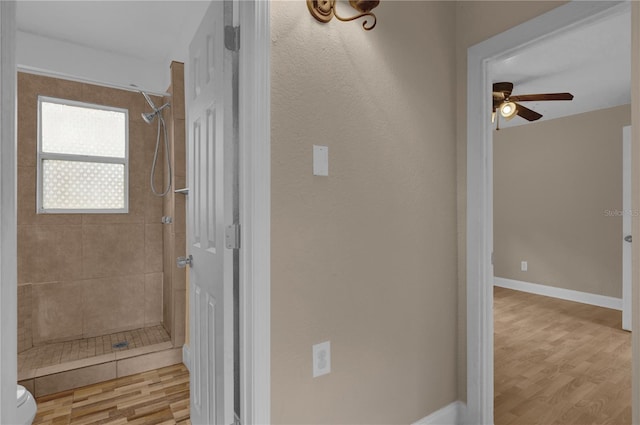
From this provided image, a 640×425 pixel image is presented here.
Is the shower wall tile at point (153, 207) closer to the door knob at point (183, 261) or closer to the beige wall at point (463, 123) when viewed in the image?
the door knob at point (183, 261)

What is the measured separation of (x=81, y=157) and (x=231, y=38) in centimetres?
246

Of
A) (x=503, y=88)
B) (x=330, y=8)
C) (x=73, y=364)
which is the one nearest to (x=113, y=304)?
(x=73, y=364)

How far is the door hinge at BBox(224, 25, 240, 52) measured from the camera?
4.16ft

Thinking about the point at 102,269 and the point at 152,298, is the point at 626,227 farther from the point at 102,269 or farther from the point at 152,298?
the point at 102,269

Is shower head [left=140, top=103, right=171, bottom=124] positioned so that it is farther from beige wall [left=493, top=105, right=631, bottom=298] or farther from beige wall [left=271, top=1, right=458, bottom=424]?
beige wall [left=493, top=105, right=631, bottom=298]

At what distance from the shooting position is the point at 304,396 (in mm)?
1331

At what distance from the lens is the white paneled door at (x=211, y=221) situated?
126cm

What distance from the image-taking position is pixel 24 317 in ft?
8.97

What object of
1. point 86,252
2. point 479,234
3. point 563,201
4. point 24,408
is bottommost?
point 24,408

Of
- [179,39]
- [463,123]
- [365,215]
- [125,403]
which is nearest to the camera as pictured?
[365,215]

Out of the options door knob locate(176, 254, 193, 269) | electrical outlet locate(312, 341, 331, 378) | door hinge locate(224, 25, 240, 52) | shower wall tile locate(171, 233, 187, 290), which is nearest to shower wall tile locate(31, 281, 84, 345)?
shower wall tile locate(171, 233, 187, 290)

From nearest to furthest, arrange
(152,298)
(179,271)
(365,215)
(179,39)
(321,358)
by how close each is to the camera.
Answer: (321,358)
(365,215)
(179,271)
(179,39)
(152,298)

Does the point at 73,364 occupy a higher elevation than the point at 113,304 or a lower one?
lower

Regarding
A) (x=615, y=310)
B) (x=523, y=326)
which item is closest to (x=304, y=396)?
(x=523, y=326)
